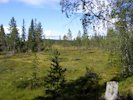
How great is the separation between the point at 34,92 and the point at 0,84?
7.30m

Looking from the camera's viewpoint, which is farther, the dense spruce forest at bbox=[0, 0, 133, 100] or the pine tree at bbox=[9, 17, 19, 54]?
the pine tree at bbox=[9, 17, 19, 54]

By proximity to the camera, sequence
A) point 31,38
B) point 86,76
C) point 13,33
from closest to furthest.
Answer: point 86,76, point 13,33, point 31,38

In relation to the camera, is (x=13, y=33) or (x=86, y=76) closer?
(x=86, y=76)

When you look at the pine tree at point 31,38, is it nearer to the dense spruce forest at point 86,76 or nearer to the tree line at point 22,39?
the tree line at point 22,39

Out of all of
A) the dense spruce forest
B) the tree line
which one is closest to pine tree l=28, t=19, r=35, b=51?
the tree line

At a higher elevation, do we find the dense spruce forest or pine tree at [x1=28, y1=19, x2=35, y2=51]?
pine tree at [x1=28, y1=19, x2=35, y2=51]

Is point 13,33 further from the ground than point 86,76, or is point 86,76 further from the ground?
point 13,33

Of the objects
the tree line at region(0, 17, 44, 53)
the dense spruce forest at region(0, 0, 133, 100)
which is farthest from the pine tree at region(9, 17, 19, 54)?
the dense spruce forest at region(0, 0, 133, 100)

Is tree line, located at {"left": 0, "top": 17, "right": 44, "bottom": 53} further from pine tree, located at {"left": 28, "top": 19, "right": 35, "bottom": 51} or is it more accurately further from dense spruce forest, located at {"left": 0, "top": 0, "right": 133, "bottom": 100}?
dense spruce forest, located at {"left": 0, "top": 0, "right": 133, "bottom": 100}

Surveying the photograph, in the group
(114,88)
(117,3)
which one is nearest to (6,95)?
(114,88)

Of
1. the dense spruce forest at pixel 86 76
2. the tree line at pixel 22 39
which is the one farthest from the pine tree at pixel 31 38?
the dense spruce forest at pixel 86 76

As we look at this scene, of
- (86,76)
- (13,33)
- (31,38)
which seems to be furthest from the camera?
(31,38)

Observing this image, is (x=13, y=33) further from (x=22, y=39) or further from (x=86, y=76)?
(x=86, y=76)

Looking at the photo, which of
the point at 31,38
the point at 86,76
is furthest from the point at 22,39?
the point at 86,76
